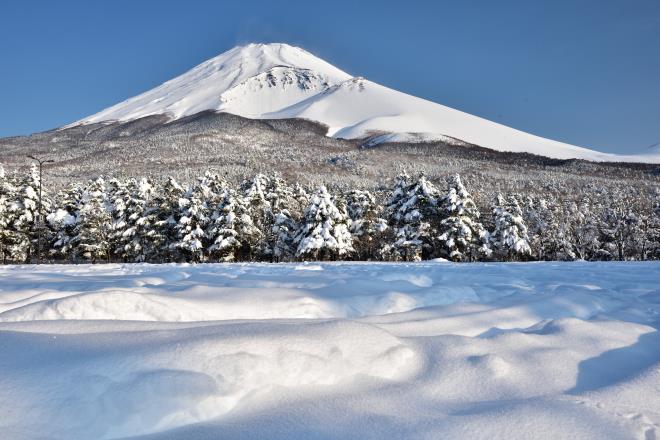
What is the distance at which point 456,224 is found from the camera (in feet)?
101

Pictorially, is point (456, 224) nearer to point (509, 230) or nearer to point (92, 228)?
point (509, 230)

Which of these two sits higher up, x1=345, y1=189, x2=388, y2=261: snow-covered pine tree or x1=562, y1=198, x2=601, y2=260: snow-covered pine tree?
x1=345, y1=189, x2=388, y2=261: snow-covered pine tree

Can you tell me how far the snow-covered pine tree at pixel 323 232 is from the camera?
30.8 m

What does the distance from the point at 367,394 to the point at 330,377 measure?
0.27m

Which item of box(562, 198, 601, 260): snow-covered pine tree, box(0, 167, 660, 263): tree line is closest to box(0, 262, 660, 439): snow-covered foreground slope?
box(0, 167, 660, 263): tree line

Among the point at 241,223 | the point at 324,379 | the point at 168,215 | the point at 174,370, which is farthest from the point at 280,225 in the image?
the point at 174,370

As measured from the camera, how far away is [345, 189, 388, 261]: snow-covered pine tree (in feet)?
119

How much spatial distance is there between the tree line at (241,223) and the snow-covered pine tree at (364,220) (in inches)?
3.4

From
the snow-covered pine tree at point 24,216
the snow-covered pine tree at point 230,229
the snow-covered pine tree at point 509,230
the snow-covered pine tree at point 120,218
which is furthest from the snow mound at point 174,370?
the snow-covered pine tree at point 24,216

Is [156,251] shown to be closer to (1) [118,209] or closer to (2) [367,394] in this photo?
(1) [118,209]

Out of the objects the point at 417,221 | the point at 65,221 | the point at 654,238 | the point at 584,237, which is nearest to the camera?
the point at 417,221

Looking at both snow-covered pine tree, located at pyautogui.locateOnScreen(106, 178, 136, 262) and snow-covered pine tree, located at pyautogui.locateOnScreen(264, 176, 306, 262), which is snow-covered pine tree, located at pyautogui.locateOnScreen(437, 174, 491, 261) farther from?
snow-covered pine tree, located at pyautogui.locateOnScreen(106, 178, 136, 262)

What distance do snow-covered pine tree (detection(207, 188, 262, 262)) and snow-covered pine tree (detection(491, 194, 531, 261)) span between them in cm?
1973

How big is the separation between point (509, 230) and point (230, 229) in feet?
73.9
